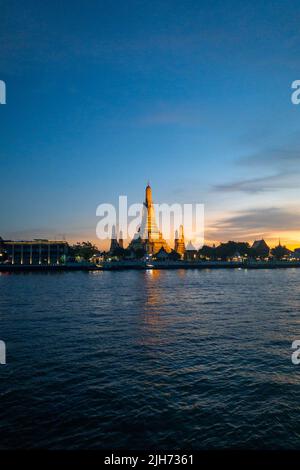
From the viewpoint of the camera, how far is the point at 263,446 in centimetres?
1217

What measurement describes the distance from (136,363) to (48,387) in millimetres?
5673

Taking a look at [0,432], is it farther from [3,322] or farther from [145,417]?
[3,322]

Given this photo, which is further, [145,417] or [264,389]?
[264,389]

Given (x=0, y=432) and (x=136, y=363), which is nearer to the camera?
(x=0, y=432)

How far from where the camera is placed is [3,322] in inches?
1384

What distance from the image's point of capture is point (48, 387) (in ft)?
57.1

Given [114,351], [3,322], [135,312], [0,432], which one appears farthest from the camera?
[135,312]
